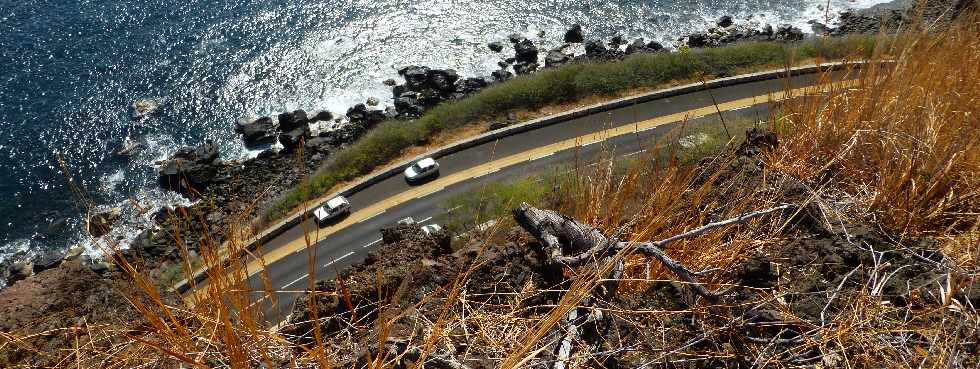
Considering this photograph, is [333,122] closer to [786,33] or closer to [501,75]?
[501,75]

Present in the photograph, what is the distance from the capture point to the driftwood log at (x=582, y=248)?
349 cm

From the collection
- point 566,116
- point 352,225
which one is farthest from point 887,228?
point 566,116

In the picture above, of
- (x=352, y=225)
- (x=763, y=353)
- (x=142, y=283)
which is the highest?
(x=142, y=283)

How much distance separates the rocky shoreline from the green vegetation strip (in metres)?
1.33

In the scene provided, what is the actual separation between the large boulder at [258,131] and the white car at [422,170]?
888 centimetres

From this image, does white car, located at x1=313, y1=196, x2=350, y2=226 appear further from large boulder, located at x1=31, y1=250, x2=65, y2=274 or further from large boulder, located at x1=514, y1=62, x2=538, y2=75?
large boulder, located at x1=514, y1=62, x2=538, y2=75

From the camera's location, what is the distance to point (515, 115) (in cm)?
2405

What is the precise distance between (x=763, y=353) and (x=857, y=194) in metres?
1.89

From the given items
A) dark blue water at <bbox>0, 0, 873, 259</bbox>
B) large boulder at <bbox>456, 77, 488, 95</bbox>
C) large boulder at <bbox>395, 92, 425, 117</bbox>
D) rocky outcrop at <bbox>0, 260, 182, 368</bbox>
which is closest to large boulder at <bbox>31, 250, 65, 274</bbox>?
dark blue water at <bbox>0, 0, 873, 259</bbox>

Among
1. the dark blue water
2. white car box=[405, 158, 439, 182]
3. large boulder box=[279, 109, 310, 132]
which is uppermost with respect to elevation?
the dark blue water

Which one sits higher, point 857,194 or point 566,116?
point 857,194

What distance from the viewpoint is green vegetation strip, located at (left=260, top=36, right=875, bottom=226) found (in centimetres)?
2314

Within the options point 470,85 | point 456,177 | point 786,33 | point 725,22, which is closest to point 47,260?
point 456,177

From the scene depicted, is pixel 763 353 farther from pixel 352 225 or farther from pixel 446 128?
pixel 446 128
